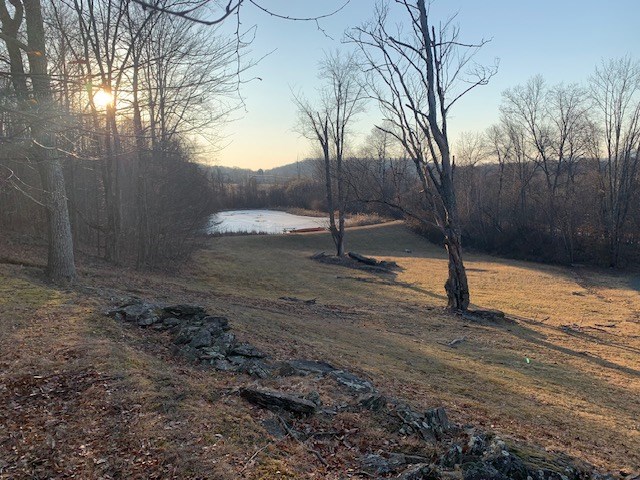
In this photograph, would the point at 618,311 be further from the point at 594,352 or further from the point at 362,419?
the point at 362,419

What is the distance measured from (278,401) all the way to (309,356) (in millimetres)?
2310

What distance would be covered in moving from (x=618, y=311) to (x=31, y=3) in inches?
744

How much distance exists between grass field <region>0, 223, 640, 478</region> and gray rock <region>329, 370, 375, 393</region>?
412mm

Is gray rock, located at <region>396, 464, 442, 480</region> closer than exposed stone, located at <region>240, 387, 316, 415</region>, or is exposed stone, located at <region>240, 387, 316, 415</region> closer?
gray rock, located at <region>396, 464, 442, 480</region>

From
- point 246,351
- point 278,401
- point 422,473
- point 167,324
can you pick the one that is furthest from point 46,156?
point 422,473

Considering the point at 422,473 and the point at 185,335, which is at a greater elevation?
the point at 185,335

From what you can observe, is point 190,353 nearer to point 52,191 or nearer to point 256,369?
point 256,369

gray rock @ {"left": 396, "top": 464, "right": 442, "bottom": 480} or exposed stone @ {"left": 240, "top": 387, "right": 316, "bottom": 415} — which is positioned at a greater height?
exposed stone @ {"left": 240, "top": 387, "right": 316, "bottom": 415}

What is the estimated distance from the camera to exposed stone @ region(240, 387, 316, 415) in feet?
13.7

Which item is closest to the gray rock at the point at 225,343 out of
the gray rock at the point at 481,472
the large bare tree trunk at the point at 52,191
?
the gray rock at the point at 481,472

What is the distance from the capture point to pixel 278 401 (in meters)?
4.24

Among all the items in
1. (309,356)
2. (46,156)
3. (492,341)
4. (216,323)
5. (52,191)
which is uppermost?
(46,156)

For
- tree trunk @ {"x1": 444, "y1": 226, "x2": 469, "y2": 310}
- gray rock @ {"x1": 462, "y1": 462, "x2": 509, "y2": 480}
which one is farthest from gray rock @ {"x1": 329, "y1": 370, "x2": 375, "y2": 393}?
tree trunk @ {"x1": 444, "y1": 226, "x2": 469, "y2": 310}

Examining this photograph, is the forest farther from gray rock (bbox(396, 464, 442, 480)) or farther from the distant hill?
the distant hill
